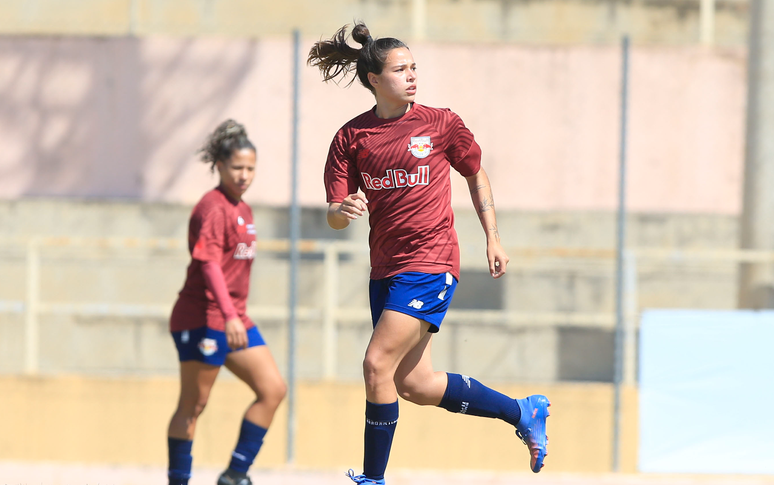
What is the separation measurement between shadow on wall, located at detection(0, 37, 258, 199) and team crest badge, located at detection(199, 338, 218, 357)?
707cm

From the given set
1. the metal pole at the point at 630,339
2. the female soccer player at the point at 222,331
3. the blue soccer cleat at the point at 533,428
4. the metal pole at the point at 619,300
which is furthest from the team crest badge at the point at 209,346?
the metal pole at the point at 630,339

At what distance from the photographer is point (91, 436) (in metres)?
7.04

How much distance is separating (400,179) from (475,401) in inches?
37.4

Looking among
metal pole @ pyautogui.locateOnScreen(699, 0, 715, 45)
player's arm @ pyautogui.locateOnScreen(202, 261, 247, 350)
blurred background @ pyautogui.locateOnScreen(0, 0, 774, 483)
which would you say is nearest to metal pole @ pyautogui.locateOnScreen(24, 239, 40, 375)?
blurred background @ pyautogui.locateOnScreen(0, 0, 774, 483)

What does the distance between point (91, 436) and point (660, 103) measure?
717 centimetres

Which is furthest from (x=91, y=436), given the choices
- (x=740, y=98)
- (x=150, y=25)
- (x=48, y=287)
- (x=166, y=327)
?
(x=740, y=98)

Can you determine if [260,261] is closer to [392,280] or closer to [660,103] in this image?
[660,103]

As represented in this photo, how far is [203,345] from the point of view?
480 cm

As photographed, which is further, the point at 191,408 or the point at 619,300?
the point at 619,300

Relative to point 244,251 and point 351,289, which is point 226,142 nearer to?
point 244,251

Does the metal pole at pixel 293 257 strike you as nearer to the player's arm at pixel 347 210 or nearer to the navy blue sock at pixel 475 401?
the navy blue sock at pixel 475 401

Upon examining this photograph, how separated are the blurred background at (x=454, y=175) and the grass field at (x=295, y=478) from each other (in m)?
1.78

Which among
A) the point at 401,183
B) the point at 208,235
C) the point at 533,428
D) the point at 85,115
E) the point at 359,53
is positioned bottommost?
the point at 533,428

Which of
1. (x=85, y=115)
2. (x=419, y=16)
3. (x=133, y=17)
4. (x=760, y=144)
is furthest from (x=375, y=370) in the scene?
(x=133, y=17)
